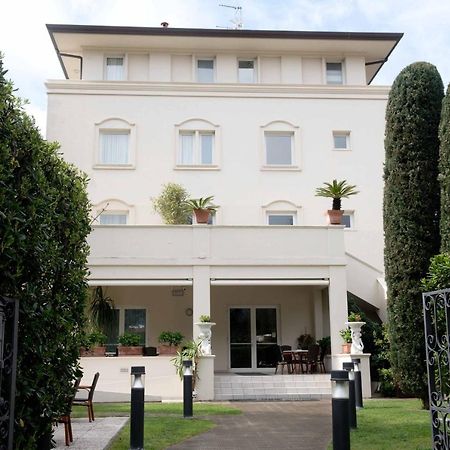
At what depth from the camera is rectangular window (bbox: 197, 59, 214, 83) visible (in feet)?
79.6

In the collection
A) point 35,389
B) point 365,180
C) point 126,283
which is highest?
point 365,180

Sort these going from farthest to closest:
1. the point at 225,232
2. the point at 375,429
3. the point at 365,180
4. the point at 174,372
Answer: the point at 365,180, the point at 225,232, the point at 174,372, the point at 375,429

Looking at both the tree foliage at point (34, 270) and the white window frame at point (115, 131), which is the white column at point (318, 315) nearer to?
the white window frame at point (115, 131)

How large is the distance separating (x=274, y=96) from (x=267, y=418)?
13.7 m

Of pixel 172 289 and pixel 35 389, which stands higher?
pixel 172 289

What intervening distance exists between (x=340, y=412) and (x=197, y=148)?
17448 mm

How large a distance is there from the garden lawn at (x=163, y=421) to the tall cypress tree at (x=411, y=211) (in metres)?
4.01

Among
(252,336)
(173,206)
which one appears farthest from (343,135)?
(252,336)

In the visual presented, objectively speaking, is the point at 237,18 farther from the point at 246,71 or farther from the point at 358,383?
the point at 358,383

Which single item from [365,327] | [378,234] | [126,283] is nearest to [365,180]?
[378,234]

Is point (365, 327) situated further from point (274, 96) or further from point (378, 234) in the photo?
point (274, 96)

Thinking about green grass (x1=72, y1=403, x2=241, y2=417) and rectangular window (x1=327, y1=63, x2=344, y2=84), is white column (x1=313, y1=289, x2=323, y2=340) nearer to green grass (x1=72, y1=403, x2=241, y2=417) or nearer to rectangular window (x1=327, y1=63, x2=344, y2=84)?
green grass (x1=72, y1=403, x2=241, y2=417)

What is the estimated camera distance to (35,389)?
585 cm

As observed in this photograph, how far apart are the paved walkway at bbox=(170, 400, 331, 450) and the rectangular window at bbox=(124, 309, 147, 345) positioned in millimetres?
6853
